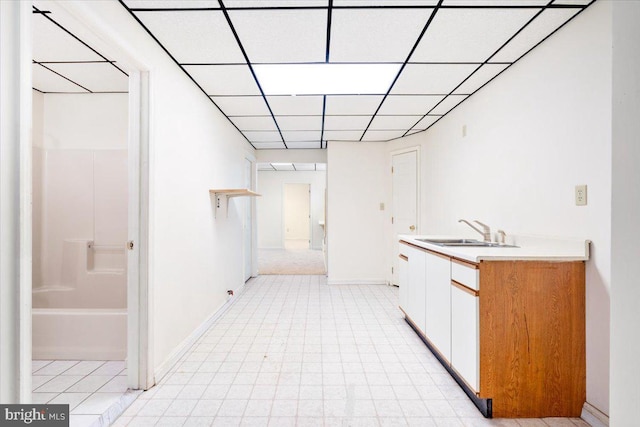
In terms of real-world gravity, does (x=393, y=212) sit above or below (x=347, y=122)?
below

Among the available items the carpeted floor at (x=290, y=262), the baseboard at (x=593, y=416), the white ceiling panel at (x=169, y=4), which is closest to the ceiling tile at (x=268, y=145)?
the carpeted floor at (x=290, y=262)

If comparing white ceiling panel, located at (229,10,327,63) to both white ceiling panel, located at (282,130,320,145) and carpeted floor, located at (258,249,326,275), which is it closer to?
white ceiling panel, located at (282,130,320,145)

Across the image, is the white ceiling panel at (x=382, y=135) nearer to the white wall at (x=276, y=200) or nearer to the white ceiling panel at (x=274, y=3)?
the white ceiling panel at (x=274, y=3)

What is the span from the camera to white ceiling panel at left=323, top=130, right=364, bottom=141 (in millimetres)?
4476

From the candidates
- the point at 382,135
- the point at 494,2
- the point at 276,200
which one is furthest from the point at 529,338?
the point at 276,200

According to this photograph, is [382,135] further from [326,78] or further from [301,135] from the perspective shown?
[326,78]

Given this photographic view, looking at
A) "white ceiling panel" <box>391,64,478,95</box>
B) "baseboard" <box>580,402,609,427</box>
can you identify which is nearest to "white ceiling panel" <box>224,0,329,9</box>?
"white ceiling panel" <box>391,64,478,95</box>

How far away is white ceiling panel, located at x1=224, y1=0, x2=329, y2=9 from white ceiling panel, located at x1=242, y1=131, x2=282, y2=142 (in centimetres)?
278

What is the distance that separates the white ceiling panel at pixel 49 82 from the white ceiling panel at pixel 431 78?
2.81m

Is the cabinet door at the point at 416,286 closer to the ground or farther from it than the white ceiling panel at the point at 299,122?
closer to the ground

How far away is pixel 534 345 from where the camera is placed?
67.1 inches

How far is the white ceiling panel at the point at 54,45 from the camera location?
1810mm

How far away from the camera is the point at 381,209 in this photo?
5.09 m

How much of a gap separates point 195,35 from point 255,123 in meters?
1.99
